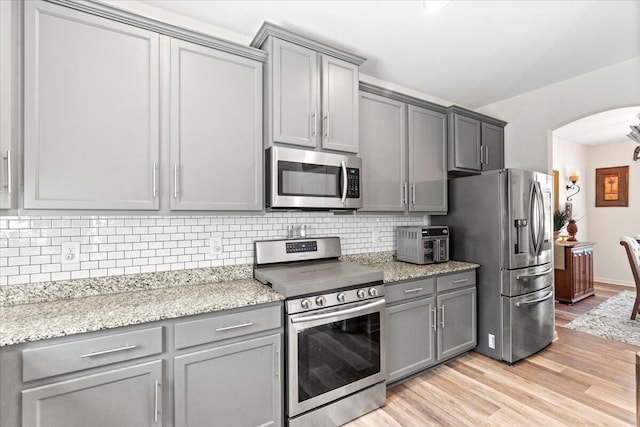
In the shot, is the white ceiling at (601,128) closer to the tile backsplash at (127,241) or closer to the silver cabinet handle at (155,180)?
the tile backsplash at (127,241)

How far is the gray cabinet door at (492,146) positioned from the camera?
3.45 meters

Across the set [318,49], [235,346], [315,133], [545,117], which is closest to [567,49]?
[545,117]

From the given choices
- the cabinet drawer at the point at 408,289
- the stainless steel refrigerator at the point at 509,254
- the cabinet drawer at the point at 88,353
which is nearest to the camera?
the cabinet drawer at the point at 88,353

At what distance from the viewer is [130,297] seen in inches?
67.6

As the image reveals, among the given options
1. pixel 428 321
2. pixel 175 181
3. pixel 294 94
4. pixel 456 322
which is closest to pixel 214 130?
pixel 175 181

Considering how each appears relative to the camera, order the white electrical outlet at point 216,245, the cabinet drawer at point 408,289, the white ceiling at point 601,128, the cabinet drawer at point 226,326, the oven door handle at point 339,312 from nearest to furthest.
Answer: the cabinet drawer at point 226,326 < the oven door handle at point 339,312 < the white electrical outlet at point 216,245 < the cabinet drawer at point 408,289 < the white ceiling at point 601,128

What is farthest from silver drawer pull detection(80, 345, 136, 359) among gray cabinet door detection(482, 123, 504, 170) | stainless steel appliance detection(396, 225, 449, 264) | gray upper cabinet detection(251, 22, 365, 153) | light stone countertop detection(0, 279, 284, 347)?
gray cabinet door detection(482, 123, 504, 170)

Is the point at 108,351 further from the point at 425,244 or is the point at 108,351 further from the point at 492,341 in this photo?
the point at 492,341

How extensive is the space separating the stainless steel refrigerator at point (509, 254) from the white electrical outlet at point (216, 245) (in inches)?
93.5

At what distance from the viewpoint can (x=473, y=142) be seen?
10.9 feet

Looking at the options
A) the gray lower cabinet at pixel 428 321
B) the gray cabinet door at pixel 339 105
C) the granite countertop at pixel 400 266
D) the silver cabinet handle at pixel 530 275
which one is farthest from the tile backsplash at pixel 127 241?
A: the silver cabinet handle at pixel 530 275

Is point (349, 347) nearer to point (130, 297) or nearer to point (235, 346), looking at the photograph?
point (235, 346)

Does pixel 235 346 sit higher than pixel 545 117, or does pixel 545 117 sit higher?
pixel 545 117

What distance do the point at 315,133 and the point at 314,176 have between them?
320mm
